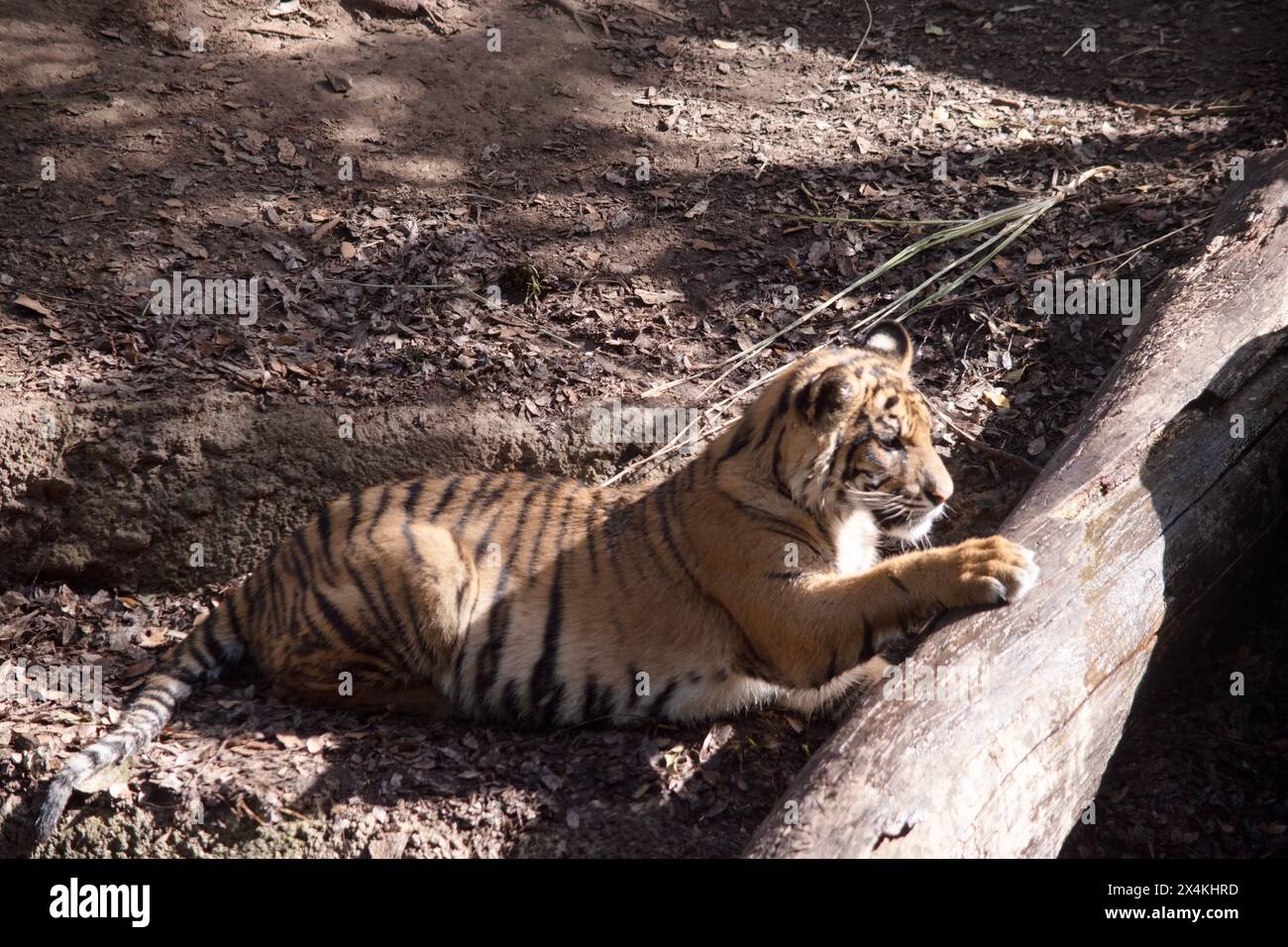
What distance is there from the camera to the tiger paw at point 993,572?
322cm

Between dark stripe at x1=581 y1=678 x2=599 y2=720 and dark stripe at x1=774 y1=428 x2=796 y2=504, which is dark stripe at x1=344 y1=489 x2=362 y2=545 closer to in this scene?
dark stripe at x1=581 y1=678 x2=599 y2=720

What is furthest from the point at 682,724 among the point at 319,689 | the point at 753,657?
the point at 319,689

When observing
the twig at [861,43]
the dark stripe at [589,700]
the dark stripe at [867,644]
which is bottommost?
the dark stripe at [589,700]

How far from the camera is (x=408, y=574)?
412 centimetres

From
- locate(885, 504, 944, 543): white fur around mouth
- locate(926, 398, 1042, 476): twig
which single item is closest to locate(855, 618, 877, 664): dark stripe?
locate(885, 504, 944, 543): white fur around mouth

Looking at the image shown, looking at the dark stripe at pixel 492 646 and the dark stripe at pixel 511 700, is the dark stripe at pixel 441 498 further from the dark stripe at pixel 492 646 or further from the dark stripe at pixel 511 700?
the dark stripe at pixel 511 700

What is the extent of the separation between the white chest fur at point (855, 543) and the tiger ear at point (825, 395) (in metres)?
0.40

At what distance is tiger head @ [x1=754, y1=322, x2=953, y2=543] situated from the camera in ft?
12.4

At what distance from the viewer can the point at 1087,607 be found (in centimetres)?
327

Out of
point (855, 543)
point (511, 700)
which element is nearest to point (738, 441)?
point (855, 543)

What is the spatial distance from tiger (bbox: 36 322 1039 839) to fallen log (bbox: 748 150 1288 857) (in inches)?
19.7

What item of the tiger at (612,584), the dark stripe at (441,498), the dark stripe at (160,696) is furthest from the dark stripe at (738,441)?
the dark stripe at (160,696)

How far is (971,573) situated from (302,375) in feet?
10.9

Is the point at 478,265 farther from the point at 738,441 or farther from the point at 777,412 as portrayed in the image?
the point at 777,412
